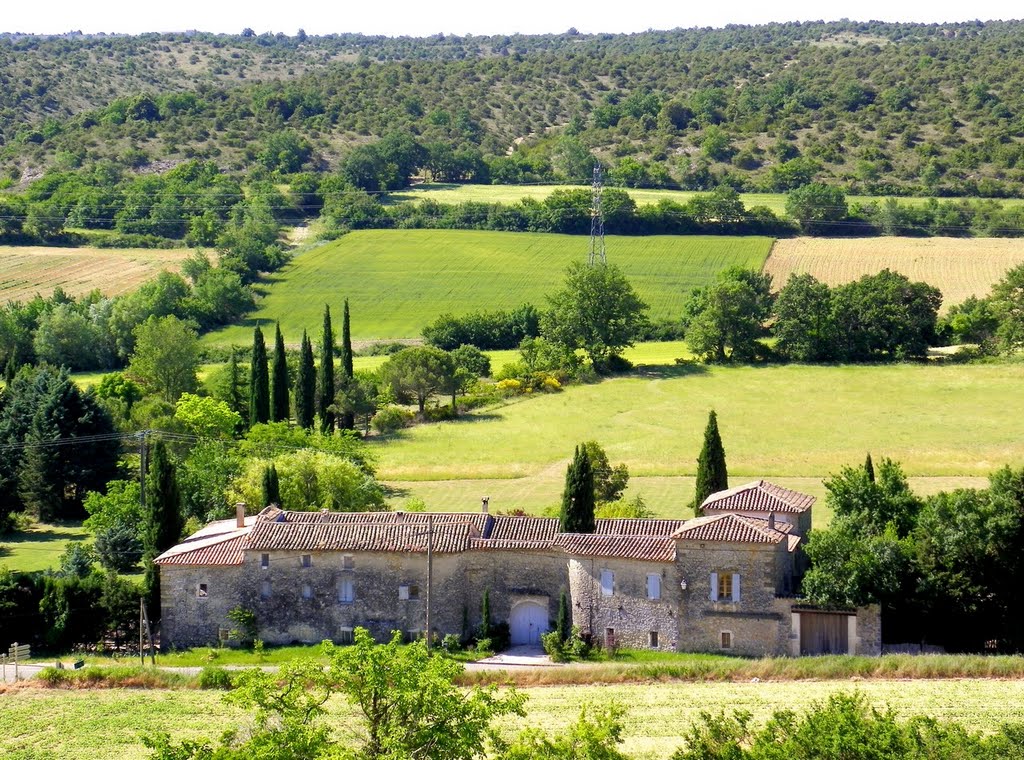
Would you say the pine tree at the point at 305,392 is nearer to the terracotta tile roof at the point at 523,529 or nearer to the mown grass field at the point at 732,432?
the mown grass field at the point at 732,432

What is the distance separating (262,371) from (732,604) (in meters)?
37.5

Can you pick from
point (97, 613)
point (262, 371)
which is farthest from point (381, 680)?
point (262, 371)

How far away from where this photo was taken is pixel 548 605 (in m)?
52.2

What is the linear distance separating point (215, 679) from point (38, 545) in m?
21.2

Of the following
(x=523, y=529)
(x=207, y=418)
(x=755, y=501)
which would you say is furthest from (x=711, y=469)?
(x=207, y=418)

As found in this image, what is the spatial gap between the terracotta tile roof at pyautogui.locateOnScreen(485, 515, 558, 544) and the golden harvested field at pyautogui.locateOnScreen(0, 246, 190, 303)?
244 ft

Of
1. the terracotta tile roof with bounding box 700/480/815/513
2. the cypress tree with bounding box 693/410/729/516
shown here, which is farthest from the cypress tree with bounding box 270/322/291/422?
the terracotta tile roof with bounding box 700/480/815/513

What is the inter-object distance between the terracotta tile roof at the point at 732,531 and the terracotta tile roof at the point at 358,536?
687cm

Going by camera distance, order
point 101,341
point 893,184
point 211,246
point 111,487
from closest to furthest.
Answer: point 111,487
point 101,341
point 211,246
point 893,184

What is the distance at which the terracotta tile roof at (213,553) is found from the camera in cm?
5256

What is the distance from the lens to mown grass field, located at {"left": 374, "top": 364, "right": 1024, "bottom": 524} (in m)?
72.8

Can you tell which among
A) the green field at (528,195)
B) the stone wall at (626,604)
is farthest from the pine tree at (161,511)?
the green field at (528,195)

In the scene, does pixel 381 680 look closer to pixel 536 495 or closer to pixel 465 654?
pixel 465 654

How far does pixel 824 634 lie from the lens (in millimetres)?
49531
